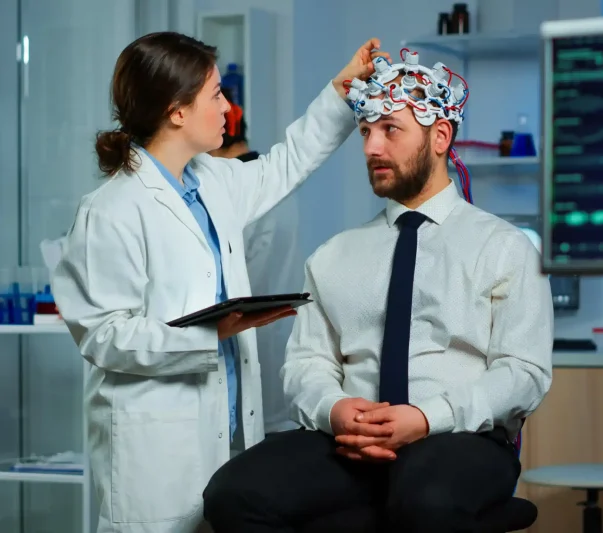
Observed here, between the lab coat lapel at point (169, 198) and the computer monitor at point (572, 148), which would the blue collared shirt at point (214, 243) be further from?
the computer monitor at point (572, 148)

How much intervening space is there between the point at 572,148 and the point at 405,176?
3.28 feet

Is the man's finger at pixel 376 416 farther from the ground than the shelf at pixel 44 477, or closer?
farther from the ground

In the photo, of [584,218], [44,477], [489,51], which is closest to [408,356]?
[584,218]

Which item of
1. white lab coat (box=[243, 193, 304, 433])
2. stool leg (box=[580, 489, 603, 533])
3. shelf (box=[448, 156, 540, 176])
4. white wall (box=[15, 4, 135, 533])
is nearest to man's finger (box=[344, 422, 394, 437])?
stool leg (box=[580, 489, 603, 533])

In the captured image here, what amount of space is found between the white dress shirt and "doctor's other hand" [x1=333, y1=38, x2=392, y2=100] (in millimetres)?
318

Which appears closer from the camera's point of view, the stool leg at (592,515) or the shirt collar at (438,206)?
the shirt collar at (438,206)

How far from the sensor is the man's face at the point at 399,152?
2.10 meters

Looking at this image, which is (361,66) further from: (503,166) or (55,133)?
(503,166)

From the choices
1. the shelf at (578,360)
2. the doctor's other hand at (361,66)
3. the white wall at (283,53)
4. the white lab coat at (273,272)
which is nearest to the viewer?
the doctor's other hand at (361,66)

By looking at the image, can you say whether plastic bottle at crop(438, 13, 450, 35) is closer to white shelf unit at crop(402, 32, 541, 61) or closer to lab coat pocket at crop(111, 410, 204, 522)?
white shelf unit at crop(402, 32, 541, 61)

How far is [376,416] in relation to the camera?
6.08ft

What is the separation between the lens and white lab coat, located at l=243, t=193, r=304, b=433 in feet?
10.4

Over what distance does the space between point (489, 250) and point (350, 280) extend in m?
0.30

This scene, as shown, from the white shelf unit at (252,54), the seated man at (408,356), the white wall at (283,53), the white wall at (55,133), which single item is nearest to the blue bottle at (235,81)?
the white shelf unit at (252,54)
